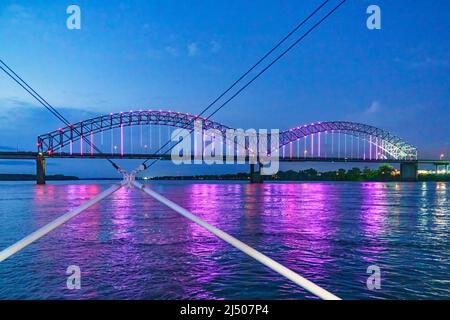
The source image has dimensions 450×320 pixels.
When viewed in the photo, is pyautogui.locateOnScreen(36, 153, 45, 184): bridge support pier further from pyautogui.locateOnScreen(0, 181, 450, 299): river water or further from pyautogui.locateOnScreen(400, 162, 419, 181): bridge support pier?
pyautogui.locateOnScreen(400, 162, 419, 181): bridge support pier

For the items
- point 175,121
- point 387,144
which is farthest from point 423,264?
point 387,144

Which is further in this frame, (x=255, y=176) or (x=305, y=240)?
(x=255, y=176)

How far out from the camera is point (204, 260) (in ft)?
42.6

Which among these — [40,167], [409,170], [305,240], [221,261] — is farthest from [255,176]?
[221,261]

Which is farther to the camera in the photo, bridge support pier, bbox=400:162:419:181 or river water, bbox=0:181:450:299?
bridge support pier, bbox=400:162:419:181

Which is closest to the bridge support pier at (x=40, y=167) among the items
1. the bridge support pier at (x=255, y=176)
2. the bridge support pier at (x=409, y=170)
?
the bridge support pier at (x=255, y=176)

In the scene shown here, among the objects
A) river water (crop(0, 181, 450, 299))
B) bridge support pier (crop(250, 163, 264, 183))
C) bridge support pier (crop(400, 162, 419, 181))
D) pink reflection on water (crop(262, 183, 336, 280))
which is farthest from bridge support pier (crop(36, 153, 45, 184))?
bridge support pier (crop(400, 162, 419, 181))

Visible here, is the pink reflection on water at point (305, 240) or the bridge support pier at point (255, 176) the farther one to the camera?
the bridge support pier at point (255, 176)

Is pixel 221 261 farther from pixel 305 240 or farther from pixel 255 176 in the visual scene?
pixel 255 176

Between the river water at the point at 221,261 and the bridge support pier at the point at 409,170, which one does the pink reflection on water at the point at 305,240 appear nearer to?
the river water at the point at 221,261
